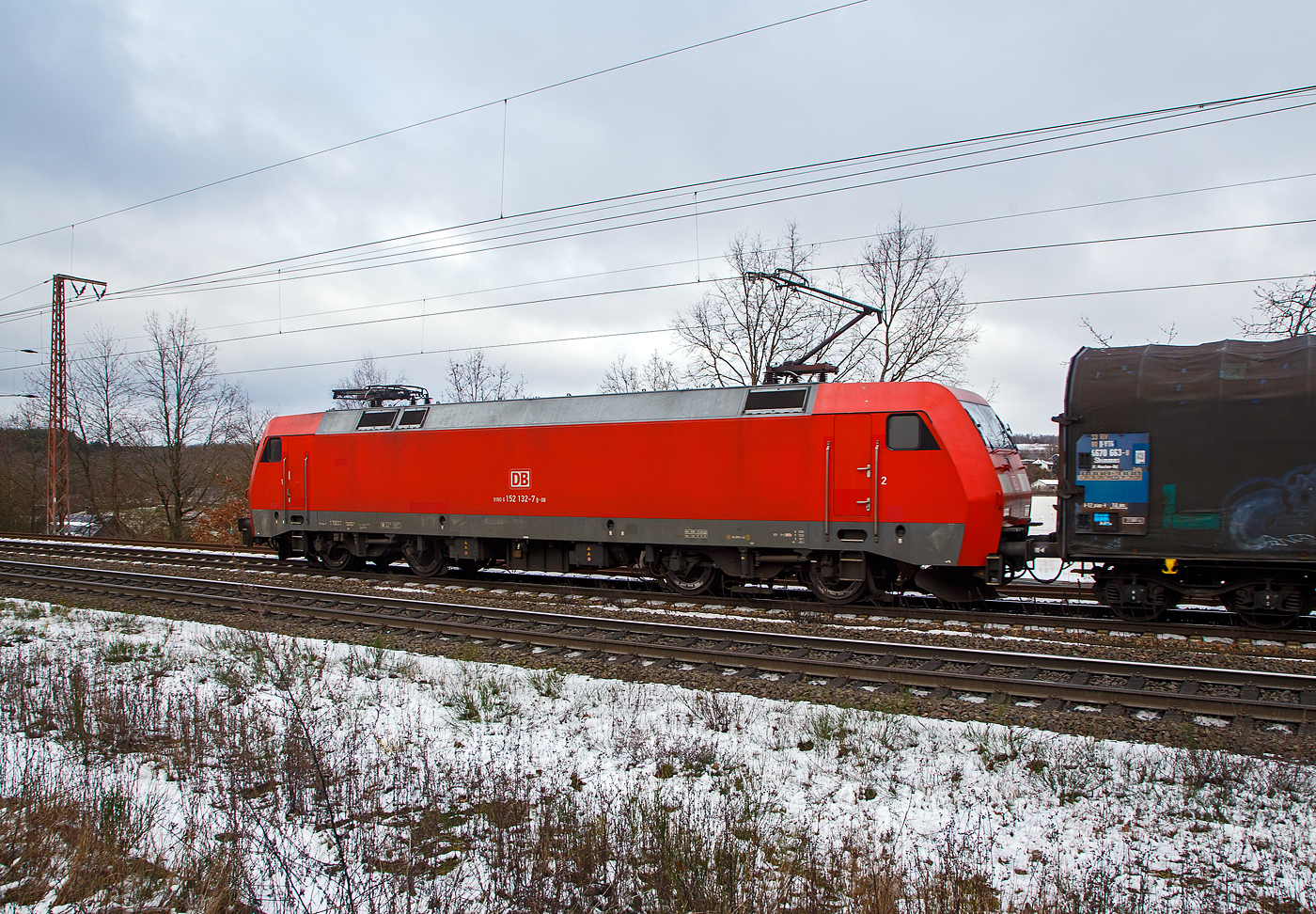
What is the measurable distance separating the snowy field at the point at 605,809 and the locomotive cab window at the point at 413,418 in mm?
8271

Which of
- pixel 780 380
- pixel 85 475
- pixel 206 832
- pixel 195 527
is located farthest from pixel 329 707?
pixel 85 475

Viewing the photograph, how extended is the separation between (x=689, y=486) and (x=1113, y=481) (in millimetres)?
5859

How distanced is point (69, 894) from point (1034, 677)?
752 cm

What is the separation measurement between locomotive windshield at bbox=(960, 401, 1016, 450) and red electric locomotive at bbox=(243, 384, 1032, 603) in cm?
5

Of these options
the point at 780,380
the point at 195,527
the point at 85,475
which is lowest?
the point at 195,527

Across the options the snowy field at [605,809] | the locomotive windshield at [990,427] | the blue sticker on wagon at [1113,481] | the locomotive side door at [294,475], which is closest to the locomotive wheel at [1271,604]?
the blue sticker on wagon at [1113,481]

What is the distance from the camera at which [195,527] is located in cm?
3156

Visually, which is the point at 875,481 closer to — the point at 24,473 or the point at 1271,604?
the point at 1271,604

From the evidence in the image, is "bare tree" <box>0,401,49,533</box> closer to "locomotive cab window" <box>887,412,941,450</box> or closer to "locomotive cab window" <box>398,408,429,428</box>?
"locomotive cab window" <box>398,408,429,428</box>

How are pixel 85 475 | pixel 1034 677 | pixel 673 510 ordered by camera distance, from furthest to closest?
pixel 85 475 < pixel 673 510 < pixel 1034 677

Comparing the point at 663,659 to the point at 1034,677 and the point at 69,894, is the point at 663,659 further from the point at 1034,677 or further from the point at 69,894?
the point at 69,894

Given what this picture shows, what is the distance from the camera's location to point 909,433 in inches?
416

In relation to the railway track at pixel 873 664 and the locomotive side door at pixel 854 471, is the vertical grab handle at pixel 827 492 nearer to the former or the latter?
the locomotive side door at pixel 854 471

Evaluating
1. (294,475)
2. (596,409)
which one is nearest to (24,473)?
(294,475)
